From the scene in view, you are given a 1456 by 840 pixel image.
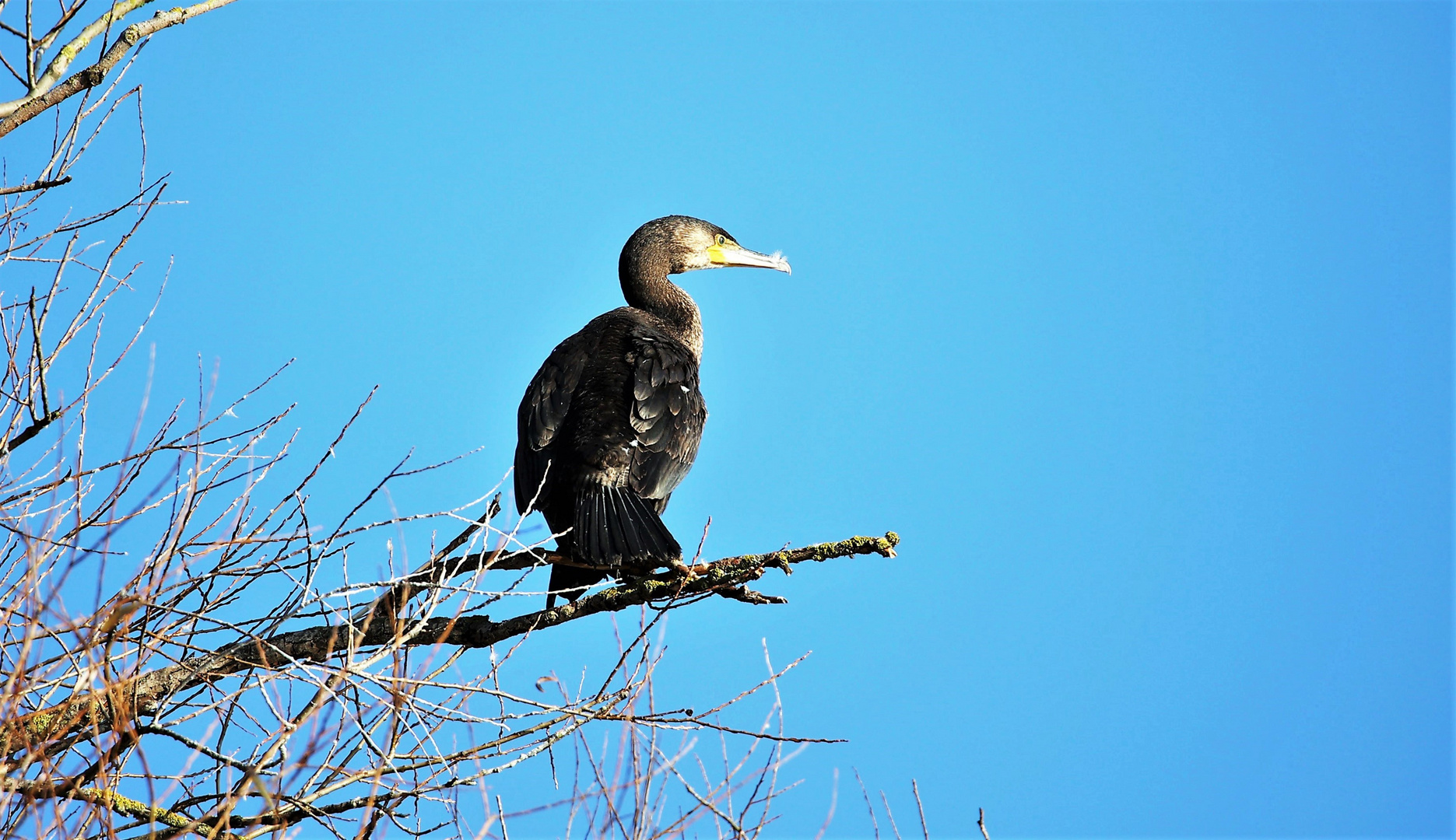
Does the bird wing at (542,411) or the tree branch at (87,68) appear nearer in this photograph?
the tree branch at (87,68)

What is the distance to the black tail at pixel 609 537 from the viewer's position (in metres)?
4.23

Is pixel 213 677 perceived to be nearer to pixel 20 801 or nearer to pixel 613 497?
pixel 20 801

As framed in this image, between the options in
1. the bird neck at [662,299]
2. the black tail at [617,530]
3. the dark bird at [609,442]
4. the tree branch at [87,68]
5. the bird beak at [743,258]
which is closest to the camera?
the tree branch at [87,68]

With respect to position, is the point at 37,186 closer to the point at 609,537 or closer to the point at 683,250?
the point at 609,537

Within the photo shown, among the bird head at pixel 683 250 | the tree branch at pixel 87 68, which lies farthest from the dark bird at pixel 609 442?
the tree branch at pixel 87 68

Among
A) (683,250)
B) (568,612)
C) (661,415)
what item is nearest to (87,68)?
(568,612)

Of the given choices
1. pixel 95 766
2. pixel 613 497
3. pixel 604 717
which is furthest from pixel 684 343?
pixel 95 766

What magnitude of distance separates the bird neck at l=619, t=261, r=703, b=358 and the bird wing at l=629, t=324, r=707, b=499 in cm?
92

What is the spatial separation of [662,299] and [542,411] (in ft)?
5.64

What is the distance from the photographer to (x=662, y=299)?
6.82 metres

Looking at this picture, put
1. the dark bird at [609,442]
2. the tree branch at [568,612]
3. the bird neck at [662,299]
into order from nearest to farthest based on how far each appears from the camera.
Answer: the tree branch at [568,612] < the dark bird at [609,442] < the bird neck at [662,299]

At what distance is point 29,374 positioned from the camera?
3355 mm

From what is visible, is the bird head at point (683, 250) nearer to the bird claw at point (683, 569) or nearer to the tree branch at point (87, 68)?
the bird claw at point (683, 569)

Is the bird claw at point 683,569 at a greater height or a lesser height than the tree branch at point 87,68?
lesser
